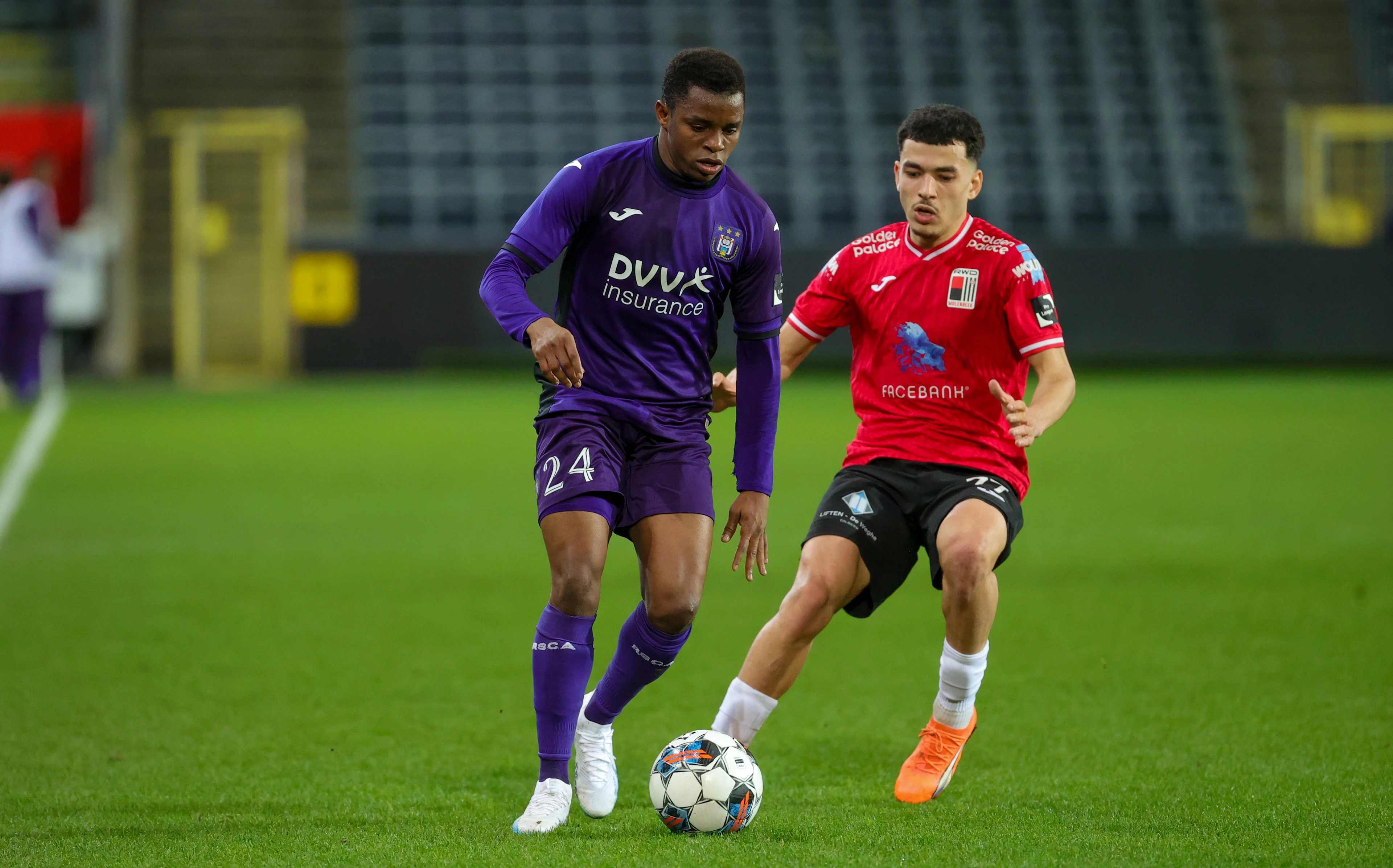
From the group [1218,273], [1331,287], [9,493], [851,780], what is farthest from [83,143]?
[851,780]

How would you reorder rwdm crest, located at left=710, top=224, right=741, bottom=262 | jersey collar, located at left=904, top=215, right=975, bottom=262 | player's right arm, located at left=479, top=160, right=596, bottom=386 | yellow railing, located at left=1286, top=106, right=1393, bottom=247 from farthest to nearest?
yellow railing, located at left=1286, top=106, right=1393, bottom=247 < jersey collar, located at left=904, top=215, right=975, bottom=262 < rwdm crest, located at left=710, top=224, right=741, bottom=262 < player's right arm, located at left=479, top=160, right=596, bottom=386

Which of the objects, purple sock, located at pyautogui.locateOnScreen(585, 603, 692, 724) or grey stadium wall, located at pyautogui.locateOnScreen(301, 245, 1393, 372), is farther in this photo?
grey stadium wall, located at pyautogui.locateOnScreen(301, 245, 1393, 372)

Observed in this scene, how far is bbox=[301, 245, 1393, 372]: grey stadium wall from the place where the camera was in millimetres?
20594

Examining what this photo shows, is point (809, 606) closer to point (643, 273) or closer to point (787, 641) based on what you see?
point (787, 641)

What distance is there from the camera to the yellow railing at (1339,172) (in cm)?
2259

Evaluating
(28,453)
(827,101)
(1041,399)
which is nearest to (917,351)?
Answer: (1041,399)

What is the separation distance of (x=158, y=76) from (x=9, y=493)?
14786 millimetres

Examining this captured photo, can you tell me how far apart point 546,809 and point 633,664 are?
51cm

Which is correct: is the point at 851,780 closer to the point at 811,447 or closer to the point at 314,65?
the point at 811,447

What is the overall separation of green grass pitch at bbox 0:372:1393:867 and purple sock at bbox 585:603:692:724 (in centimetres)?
26

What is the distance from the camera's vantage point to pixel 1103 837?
384cm

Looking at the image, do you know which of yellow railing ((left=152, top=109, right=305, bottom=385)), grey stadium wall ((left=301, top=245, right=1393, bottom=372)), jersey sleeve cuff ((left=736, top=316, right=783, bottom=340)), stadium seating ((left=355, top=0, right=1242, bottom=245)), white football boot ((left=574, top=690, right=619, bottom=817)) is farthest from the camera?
stadium seating ((left=355, top=0, right=1242, bottom=245))

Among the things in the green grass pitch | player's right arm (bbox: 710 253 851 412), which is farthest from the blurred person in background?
player's right arm (bbox: 710 253 851 412)

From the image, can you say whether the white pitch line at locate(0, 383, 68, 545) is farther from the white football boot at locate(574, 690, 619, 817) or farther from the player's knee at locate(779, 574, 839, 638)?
the player's knee at locate(779, 574, 839, 638)
